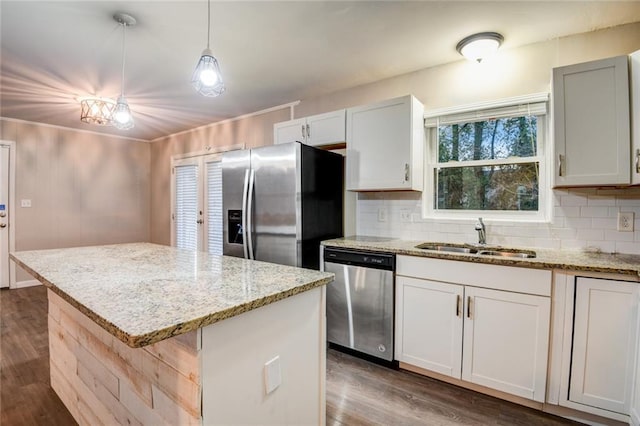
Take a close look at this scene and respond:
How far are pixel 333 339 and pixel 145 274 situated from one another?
1.66 metres

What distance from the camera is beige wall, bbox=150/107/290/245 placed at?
397 cm

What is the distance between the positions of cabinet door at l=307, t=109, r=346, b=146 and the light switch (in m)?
2.11

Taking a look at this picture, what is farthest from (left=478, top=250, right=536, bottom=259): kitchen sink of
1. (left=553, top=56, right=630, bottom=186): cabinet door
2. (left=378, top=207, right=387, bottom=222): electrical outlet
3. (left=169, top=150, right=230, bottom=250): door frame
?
(left=169, top=150, right=230, bottom=250): door frame

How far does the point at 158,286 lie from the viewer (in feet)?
3.91

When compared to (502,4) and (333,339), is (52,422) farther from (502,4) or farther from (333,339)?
(502,4)

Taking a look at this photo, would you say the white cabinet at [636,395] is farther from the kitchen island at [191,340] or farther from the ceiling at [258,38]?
the ceiling at [258,38]

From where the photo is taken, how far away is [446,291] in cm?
207

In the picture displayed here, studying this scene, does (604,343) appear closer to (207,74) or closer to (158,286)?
(158,286)

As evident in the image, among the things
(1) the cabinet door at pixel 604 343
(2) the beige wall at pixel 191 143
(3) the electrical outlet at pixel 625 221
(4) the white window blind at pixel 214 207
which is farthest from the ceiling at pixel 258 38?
(1) the cabinet door at pixel 604 343

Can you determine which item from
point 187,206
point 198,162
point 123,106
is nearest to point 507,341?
point 123,106

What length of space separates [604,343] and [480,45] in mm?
1996

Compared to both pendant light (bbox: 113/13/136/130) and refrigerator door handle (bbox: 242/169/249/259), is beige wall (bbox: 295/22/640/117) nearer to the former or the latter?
refrigerator door handle (bbox: 242/169/249/259)

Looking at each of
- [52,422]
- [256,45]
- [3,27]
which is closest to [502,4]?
[256,45]

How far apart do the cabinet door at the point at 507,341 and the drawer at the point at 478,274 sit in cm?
5
